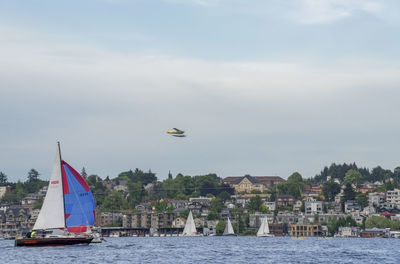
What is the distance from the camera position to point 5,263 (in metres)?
86.6

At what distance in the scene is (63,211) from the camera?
106688mm

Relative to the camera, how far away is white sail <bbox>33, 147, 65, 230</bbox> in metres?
106

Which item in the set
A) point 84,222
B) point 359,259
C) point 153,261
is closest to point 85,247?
point 84,222

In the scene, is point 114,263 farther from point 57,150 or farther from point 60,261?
point 57,150

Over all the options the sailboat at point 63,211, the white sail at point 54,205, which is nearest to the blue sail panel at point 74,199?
the sailboat at point 63,211

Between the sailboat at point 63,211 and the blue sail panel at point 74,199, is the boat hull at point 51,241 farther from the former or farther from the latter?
the blue sail panel at point 74,199

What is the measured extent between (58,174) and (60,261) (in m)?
21.7

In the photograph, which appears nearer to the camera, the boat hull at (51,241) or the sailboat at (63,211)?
the boat hull at (51,241)

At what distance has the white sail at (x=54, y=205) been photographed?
105812mm

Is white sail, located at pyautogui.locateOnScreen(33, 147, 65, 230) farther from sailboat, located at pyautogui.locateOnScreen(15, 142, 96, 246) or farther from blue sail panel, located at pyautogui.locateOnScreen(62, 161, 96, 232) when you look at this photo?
blue sail panel, located at pyautogui.locateOnScreen(62, 161, 96, 232)

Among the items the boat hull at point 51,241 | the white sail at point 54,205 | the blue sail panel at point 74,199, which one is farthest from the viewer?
the blue sail panel at point 74,199

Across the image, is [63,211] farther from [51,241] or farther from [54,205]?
[51,241]

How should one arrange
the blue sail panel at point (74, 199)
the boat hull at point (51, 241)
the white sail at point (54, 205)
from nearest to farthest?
the boat hull at point (51, 241), the white sail at point (54, 205), the blue sail panel at point (74, 199)

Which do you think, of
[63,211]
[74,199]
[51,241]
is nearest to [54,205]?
[63,211]
